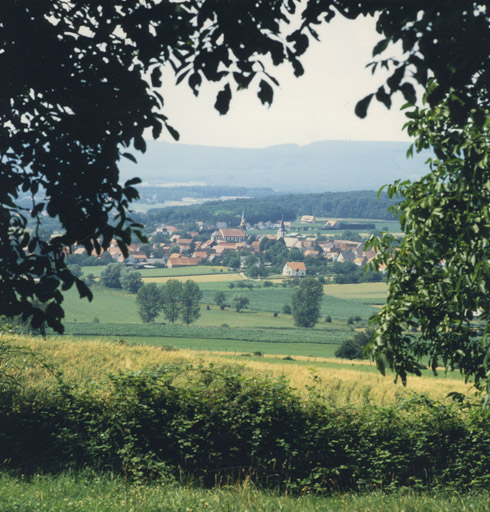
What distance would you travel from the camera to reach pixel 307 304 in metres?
94.3

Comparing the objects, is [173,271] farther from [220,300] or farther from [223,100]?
[223,100]

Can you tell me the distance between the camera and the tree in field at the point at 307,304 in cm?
9175

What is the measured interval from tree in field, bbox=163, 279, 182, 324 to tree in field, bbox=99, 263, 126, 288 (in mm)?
15368

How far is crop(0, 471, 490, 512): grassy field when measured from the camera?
5.81m

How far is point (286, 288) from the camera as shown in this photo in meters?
124

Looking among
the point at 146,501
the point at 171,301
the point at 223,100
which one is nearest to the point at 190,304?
the point at 171,301

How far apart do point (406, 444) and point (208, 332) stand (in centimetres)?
6547

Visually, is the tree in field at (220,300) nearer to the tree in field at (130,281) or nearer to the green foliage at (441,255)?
the tree in field at (130,281)

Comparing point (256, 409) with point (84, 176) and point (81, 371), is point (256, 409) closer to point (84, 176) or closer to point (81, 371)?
point (84, 176)

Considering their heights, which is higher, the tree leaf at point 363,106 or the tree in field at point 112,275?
the tree leaf at point 363,106

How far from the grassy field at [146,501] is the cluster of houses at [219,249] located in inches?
4941

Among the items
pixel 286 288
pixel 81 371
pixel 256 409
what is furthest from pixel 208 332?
pixel 256 409

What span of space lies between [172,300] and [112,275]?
19442mm

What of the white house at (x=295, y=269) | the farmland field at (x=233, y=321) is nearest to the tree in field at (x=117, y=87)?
the farmland field at (x=233, y=321)
